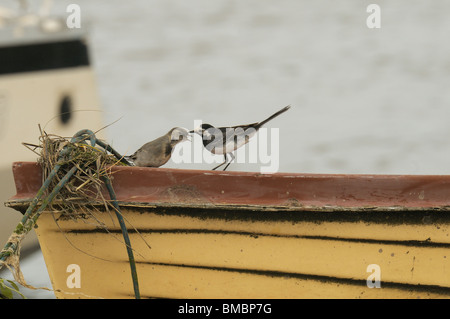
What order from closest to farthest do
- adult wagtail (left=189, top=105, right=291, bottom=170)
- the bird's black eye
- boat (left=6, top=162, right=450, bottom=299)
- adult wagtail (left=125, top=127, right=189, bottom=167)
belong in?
boat (left=6, top=162, right=450, bottom=299) < adult wagtail (left=125, top=127, right=189, bottom=167) < adult wagtail (left=189, top=105, right=291, bottom=170) < the bird's black eye

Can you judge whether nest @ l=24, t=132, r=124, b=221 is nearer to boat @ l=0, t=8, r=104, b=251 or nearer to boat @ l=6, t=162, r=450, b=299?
boat @ l=6, t=162, r=450, b=299

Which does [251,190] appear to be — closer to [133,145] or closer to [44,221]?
[44,221]

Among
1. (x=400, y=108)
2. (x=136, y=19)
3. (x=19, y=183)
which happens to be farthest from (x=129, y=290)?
(x=136, y=19)

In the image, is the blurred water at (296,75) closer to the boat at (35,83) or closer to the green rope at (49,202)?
the boat at (35,83)

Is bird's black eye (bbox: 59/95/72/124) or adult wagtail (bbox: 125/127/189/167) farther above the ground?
bird's black eye (bbox: 59/95/72/124)

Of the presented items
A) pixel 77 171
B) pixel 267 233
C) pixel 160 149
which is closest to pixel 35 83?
pixel 160 149

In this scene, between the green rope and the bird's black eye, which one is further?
the bird's black eye

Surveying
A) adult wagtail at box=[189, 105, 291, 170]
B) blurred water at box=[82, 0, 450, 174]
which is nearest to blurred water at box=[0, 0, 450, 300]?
blurred water at box=[82, 0, 450, 174]
